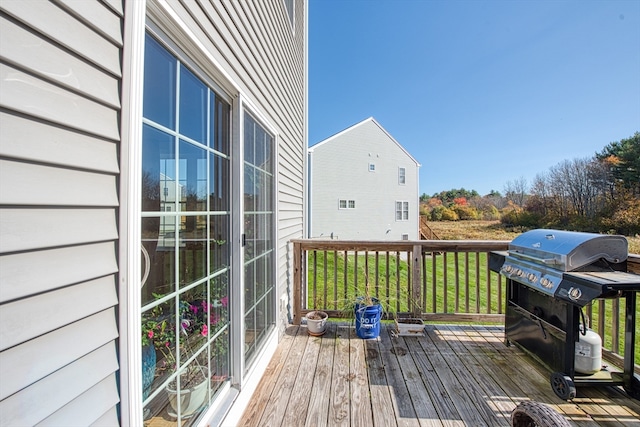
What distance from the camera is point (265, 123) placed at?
244 cm

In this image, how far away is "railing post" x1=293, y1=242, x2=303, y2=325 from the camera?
3305 mm

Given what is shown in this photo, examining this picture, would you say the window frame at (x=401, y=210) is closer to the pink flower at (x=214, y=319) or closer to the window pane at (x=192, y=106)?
the pink flower at (x=214, y=319)

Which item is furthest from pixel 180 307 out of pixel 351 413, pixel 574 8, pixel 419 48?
pixel 419 48

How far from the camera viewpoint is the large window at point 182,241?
3.52 ft

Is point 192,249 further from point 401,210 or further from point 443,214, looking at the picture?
point 443,214

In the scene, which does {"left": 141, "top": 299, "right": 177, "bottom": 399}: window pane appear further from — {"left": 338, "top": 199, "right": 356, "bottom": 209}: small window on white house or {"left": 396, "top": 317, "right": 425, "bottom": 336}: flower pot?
{"left": 338, "top": 199, "right": 356, "bottom": 209}: small window on white house

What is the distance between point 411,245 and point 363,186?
10.0 m

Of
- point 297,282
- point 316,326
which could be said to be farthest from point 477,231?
point 316,326

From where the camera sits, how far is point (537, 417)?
1.15 metres

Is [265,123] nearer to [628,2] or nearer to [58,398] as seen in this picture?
[58,398]

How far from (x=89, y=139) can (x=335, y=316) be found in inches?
122

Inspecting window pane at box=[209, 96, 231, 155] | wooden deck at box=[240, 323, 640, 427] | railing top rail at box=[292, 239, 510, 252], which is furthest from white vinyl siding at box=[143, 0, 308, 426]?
railing top rail at box=[292, 239, 510, 252]

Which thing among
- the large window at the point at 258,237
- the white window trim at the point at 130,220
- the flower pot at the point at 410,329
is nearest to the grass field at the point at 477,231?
the flower pot at the point at 410,329

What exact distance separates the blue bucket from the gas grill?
1.36m
